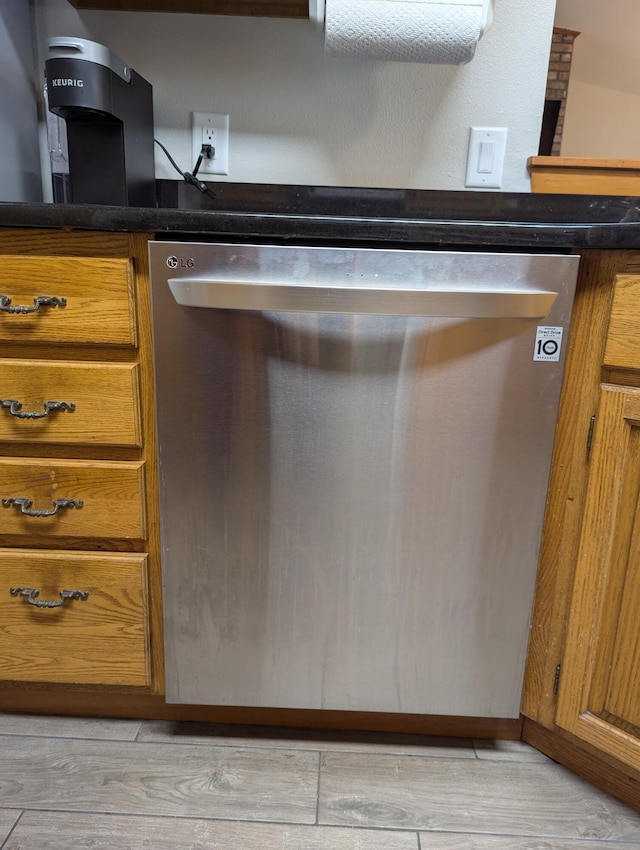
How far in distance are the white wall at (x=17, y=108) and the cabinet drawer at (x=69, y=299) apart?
0.47 m

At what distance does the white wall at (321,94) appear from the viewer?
1149 mm

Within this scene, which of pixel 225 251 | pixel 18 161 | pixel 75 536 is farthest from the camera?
pixel 18 161

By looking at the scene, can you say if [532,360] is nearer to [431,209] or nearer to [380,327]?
[380,327]

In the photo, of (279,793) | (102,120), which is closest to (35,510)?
(279,793)

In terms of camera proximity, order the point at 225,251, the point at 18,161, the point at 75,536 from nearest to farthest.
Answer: the point at 225,251 → the point at 75,536 → the point at 18,161

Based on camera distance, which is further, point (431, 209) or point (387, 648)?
point (431, 209)

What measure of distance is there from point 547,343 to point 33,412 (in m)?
0.75

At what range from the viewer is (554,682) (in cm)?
85

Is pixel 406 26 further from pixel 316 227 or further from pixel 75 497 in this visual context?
pixel 75 497

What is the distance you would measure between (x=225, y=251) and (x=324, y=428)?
0.92 feet

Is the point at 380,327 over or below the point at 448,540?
over

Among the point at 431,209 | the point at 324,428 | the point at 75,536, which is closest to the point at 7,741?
the point at 75,536

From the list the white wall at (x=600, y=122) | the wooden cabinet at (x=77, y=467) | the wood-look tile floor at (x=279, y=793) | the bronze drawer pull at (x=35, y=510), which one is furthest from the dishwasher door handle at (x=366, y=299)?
the white wall at (x=600, y=122)

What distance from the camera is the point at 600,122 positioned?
5.55 metres
